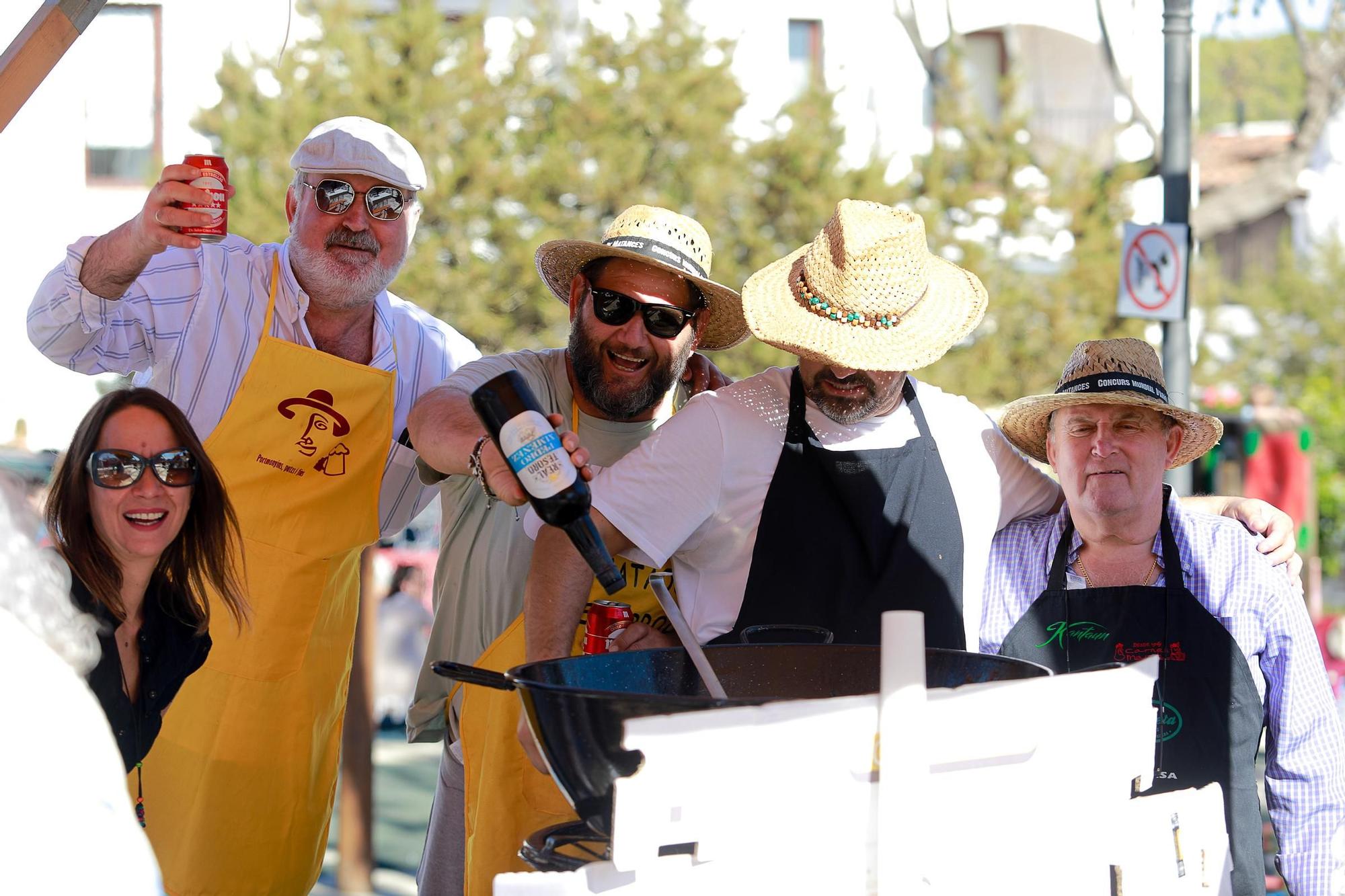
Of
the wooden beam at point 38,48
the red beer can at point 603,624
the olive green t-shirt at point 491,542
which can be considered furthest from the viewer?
the olive green t-shirt at point 491,542

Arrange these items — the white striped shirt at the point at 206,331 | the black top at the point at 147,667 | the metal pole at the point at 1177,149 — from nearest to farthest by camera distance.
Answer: the black top at the point at 147,667, the white striped shirt at the point at 206,331, the metal pole at the point at 1177,149

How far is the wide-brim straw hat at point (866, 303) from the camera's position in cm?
216

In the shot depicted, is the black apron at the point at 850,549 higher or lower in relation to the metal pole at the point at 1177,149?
lower

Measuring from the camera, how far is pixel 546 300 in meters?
9.16

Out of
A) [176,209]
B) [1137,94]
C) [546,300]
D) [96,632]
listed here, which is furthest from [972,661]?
[1137,94]

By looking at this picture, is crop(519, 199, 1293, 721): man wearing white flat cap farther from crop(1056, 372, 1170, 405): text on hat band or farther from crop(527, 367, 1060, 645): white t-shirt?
crop(1056, 372, 1170, 405): text on hat band

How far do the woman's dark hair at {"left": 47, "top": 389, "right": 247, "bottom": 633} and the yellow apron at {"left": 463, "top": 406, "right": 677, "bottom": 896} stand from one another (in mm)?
490

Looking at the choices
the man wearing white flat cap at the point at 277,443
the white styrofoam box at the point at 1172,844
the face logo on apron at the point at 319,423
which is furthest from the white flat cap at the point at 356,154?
the white styrofoam box at the point at 1172,844

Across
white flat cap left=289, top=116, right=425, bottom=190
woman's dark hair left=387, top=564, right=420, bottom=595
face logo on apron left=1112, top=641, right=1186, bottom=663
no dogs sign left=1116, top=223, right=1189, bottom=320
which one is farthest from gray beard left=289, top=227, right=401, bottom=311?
woman's dark hair left=387, top=564, right=420, bottom=595

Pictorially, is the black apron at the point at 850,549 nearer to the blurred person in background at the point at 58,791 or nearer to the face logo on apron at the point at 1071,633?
the face logo on apron at the point at 1071,633

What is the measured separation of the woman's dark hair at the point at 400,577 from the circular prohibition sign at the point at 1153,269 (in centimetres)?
581

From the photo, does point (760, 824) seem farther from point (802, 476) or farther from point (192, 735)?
point (192, 735)

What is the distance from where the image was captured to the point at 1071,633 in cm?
230

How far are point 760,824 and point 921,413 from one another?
1.13 m
